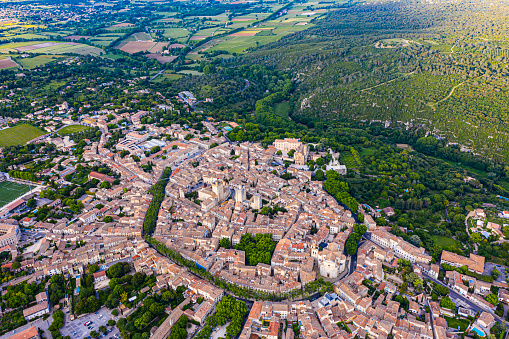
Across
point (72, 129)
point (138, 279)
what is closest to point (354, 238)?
point (138, 279)

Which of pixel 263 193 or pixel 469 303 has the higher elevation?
pixel 263 193

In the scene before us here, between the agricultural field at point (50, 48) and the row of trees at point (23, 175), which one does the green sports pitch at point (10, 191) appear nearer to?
the row of trees at point (23, 175)

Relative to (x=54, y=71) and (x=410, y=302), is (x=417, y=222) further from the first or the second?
(x=54, y=71)

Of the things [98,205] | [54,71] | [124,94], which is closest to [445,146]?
[98,205]

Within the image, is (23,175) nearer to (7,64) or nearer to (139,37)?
(7,64)

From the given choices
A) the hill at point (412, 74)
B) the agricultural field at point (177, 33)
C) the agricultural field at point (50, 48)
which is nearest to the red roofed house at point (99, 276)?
the hill at point (412, 74)

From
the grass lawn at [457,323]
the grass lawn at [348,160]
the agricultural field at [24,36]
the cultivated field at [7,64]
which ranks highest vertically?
the agricultural field at [24,36]
